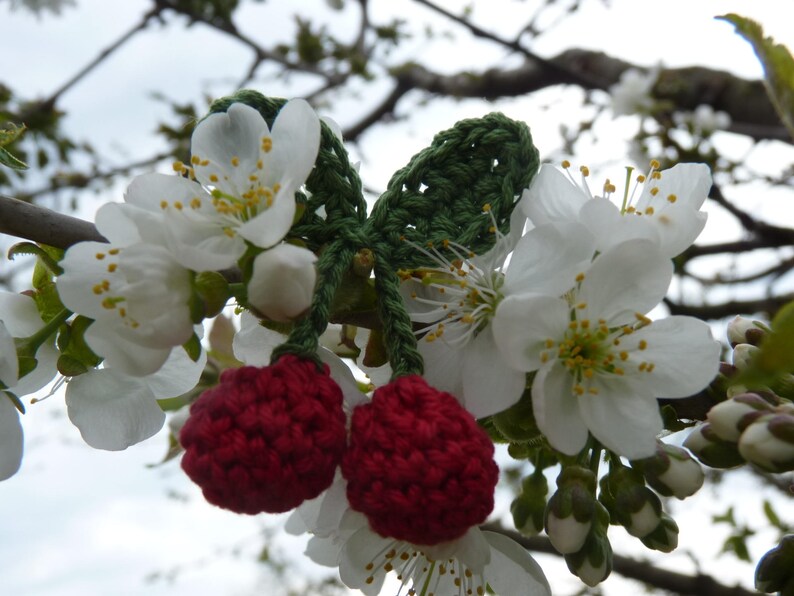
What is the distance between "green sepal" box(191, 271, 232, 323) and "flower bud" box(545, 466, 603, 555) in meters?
0.33

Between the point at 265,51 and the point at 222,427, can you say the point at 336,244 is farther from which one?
the point at 265,51

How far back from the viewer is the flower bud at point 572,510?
66 centimetres

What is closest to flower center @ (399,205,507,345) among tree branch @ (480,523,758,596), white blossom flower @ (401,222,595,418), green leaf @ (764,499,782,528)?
white blossom flower @ (401,222,595,418)

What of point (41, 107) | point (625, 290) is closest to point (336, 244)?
point (625, 290)

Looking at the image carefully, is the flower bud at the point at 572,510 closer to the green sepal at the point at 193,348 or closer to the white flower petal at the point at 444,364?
the white flower petal at the point at 444,364

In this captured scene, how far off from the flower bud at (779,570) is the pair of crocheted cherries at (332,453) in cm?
34

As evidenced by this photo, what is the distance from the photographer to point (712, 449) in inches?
25.3

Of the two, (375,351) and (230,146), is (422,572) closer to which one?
(375,351)

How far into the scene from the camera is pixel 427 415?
0.53 m

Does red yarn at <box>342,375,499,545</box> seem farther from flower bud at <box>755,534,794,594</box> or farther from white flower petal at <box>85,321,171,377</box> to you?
flower bud at <box>755,534,794,594</box>

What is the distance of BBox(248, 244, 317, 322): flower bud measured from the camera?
0.52m

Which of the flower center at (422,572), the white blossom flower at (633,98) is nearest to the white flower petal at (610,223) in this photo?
the flower center at (422,572)

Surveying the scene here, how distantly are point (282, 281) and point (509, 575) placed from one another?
0.39 m

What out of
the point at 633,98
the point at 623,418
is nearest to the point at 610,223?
the point at 623,418
